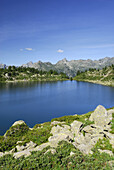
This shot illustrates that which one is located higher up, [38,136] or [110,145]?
[110,145]

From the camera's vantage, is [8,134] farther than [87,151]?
Yes

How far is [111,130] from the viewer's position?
21.7m

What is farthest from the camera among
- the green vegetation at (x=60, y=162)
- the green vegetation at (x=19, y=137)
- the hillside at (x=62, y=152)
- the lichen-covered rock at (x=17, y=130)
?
the lichen-covered rock at (x=17, y=130)

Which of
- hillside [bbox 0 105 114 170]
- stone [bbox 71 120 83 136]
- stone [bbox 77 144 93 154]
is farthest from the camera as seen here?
stone [bbox 71 120 83 136]

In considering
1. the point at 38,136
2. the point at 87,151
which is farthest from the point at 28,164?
the point at 38,136

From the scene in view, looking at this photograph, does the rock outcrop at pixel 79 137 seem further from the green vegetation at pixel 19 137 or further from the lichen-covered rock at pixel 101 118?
the green vegetation at pixel 19 137

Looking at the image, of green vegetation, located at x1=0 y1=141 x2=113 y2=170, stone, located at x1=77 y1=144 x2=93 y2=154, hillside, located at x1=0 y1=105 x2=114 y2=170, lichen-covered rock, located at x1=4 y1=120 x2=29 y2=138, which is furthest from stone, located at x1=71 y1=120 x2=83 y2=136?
lichen-covered rock, located at x1=4 y1=120 x2=29 y2=138

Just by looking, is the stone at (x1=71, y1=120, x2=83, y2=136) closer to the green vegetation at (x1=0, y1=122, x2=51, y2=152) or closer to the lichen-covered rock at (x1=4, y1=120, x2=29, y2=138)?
the green vegetation at (x1=0, y1=122, x2=51, y2=152)

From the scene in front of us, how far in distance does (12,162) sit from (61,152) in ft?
20.0

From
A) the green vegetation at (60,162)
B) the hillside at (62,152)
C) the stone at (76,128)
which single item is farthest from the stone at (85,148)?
the stone at (76,128)

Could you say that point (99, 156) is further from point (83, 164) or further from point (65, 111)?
point (65, 111)

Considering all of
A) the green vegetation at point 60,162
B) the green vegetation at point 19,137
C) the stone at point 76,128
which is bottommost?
the green vegetation at point 19,137

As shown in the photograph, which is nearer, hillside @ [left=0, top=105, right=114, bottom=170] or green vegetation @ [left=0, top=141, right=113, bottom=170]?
green vegetation @ [left=0, top=141, right=113, bottom=170]

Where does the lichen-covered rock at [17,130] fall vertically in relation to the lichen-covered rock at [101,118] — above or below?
below
